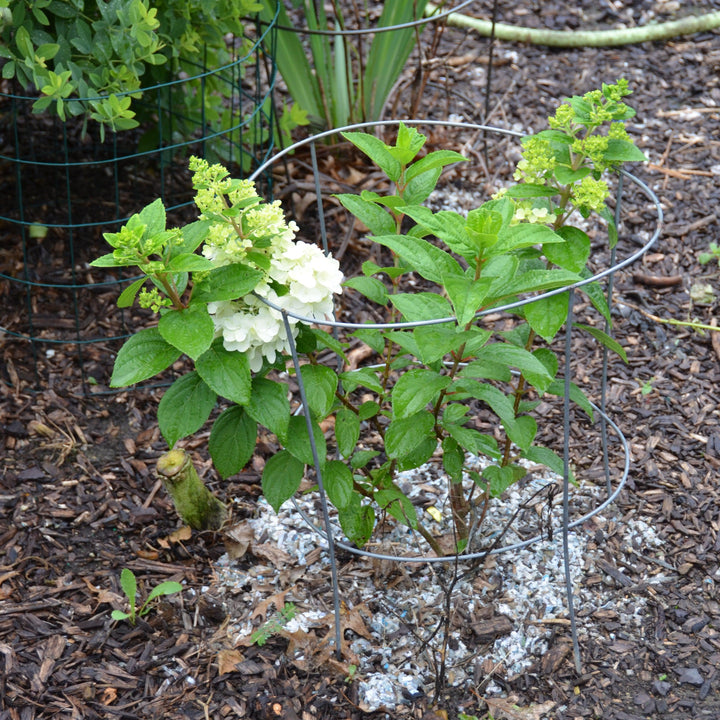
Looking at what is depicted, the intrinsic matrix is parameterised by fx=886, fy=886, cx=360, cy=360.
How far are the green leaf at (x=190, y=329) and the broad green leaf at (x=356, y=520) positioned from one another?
0.62 m

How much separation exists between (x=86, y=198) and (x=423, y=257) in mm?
2100

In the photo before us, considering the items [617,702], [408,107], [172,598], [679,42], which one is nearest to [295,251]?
[172,598]

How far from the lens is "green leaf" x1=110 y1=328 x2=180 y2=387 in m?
1.66

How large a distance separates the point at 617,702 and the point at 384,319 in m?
1.53

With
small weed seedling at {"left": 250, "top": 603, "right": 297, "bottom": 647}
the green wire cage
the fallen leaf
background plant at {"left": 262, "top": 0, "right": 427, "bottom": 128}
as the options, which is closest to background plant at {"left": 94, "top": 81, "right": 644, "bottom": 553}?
small weed seedling at {"left": 250, "top": 603, "right": 297, "bottom": 647}

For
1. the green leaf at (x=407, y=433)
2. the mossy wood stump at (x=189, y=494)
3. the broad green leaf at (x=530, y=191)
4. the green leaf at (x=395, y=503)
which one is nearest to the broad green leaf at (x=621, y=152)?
the broad green leaf at (x=530, y=191)

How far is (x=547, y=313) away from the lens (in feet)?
5.91

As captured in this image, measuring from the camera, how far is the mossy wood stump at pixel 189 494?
7.45ft

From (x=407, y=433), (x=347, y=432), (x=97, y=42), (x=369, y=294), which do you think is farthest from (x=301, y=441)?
(x=97, y=42)

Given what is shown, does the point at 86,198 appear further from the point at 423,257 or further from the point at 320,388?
the point at 423,257

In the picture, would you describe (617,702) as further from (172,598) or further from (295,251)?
(295,251)

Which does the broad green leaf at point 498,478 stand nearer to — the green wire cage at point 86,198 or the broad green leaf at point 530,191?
the broad green leaf at point 530,191

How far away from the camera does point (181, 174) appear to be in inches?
139

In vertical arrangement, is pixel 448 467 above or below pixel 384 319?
above
